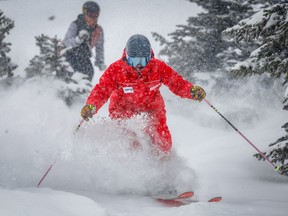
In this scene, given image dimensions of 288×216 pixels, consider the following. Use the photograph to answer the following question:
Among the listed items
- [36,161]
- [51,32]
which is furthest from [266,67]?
[51,32]

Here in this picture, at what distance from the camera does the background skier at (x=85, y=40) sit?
9.96 m

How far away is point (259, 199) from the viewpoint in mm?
4480

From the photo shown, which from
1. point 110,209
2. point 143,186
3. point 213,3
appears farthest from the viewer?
point 213,3

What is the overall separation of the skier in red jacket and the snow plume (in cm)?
21

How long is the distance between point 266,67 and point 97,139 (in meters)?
2.66

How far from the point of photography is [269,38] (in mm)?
4258

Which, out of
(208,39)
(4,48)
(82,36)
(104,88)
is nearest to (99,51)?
(82,36)

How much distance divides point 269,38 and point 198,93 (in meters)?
1.42

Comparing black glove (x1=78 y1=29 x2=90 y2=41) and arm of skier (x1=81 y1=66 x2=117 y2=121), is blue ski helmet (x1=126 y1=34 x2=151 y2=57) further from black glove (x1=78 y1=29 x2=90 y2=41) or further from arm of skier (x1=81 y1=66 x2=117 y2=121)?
black glove (x1=78 y1=29 x2=90 y2=41)

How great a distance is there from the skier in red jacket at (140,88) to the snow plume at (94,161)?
8.2 inches

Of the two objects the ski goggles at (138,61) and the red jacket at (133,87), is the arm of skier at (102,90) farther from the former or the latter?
the ski goggles at (138,61)

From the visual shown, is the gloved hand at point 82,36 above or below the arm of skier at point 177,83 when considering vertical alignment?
above

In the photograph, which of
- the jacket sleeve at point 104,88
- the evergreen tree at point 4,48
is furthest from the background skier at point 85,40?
the jacket sleeve at point 104,88

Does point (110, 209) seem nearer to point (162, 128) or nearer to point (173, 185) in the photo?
point (173, 185)
